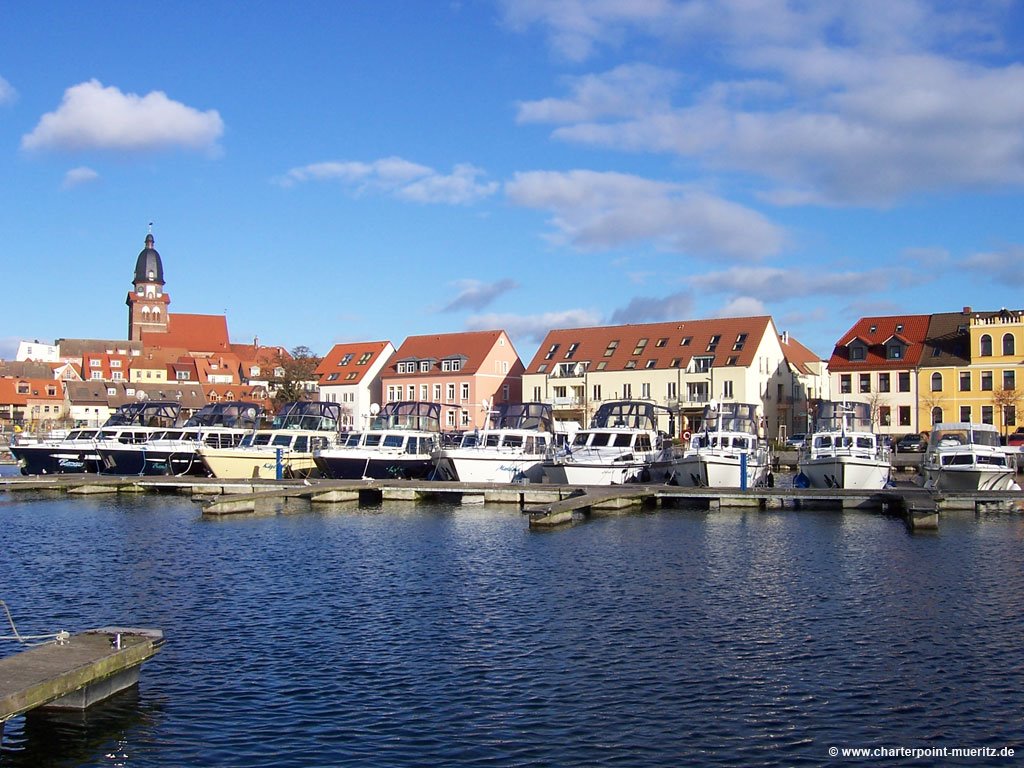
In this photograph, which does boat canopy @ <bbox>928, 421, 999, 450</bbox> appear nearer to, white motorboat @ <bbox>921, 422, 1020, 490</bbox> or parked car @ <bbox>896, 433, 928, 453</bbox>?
white motorboat @ <bbox>921, 422, 1020, 490</bbox>

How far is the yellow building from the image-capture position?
73.7 m

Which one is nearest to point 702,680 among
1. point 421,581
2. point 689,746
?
point 689,746

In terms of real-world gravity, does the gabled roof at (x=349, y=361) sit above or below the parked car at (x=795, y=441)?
above

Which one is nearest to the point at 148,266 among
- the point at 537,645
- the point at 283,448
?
the point at 283,448

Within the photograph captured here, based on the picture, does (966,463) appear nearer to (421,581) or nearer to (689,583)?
(689,583)

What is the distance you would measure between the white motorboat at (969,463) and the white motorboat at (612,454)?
11.5 m

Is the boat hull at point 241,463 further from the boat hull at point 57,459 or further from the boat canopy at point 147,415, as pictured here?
the boat canopy at point 147,415

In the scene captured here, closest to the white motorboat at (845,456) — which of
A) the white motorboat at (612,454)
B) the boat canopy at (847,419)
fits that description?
the boat canopy at (847,419)

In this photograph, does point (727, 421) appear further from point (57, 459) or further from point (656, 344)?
point (656, 344)

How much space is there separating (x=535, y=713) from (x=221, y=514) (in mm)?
26534

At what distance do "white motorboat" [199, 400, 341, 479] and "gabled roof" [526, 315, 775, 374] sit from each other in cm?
3157

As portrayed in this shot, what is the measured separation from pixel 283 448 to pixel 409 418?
21.4 feet

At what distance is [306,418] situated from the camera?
6006 cm

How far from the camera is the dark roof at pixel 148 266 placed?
583 ft
